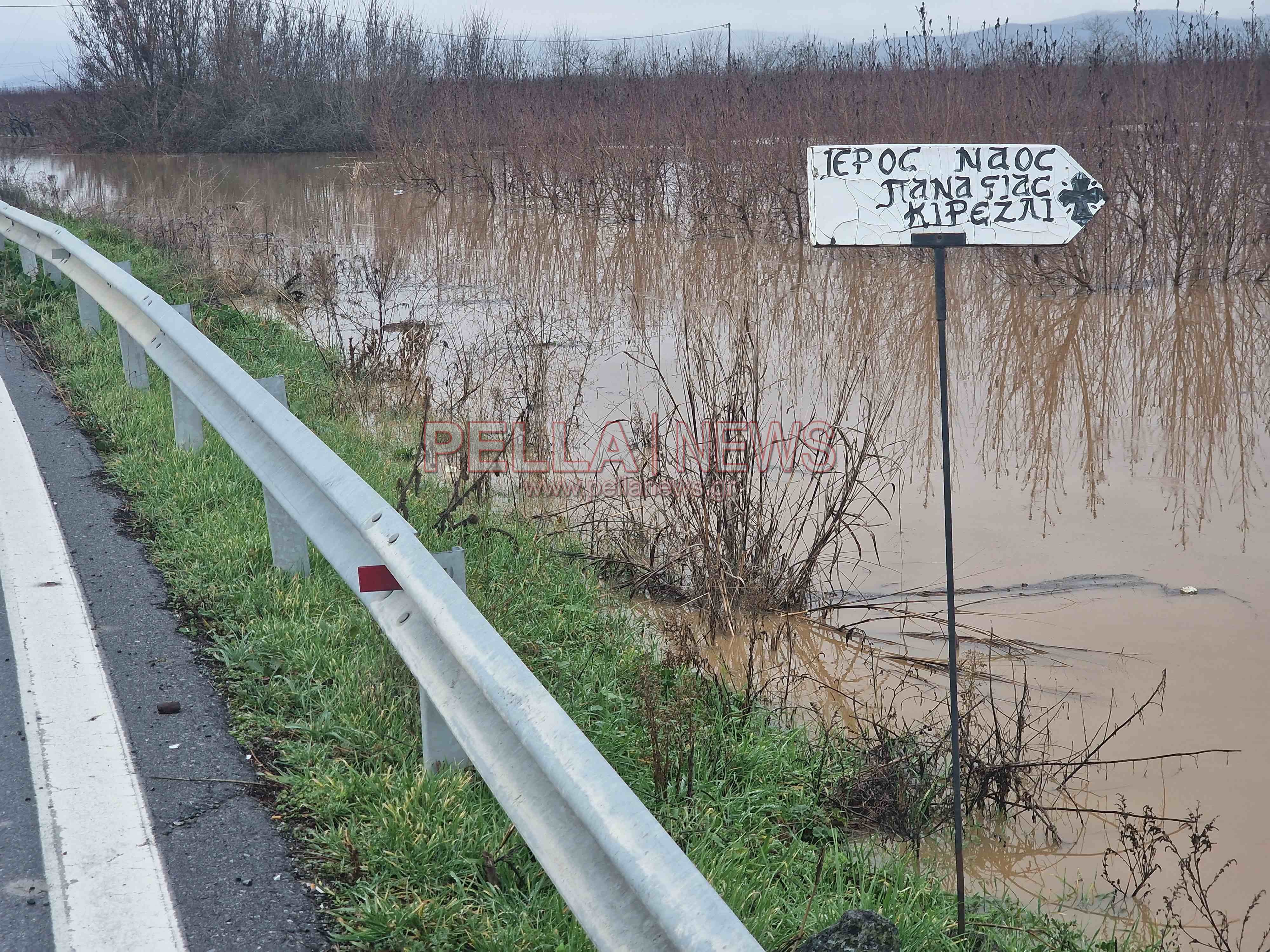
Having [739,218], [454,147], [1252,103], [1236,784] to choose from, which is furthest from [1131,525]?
[454,147]

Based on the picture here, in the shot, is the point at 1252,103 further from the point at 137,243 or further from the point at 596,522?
the point at 137,243

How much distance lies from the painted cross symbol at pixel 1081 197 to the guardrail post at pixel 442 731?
170cm

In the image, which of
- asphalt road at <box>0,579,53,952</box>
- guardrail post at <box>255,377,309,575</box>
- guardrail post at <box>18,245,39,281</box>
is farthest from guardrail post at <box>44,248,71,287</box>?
asphalt road at <box>0,579,53,952</box>

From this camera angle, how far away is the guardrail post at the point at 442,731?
253 centimetres

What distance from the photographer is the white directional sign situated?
285 centimetres

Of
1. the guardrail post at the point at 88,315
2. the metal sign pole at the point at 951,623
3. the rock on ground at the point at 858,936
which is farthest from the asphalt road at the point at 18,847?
the guardrail post at the point at 88,315

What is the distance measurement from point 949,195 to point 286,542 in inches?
86.4

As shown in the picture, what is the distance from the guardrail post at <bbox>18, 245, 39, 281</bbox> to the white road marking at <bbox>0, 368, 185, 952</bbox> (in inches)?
208

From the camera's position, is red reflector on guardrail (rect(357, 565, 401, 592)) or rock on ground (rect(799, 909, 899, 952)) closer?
rock on ground (rect(799, 909, 899, 952))

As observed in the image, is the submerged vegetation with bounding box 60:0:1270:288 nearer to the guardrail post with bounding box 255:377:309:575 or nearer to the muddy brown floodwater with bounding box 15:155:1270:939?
the muddy brown floodwater with bounding box 15:155:1270:939

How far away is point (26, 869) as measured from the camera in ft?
7.36

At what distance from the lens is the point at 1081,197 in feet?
9.57

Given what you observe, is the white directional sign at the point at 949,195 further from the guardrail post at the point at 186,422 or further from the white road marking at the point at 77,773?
the guardrail post at the point at 186,422

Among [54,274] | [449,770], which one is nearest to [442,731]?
[449,770]
